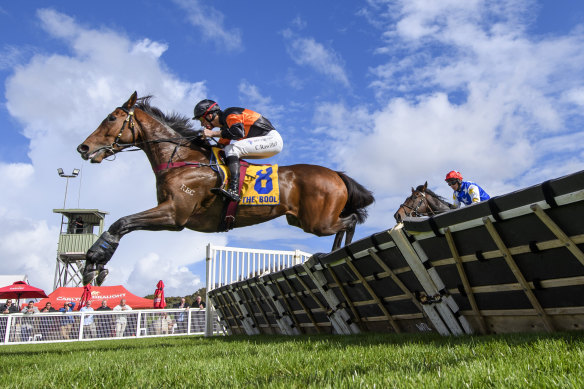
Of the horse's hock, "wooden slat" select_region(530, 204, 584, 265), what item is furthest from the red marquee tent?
"wooden slat" select_region(530, 204, 584, 265)

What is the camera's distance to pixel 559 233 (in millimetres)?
2697

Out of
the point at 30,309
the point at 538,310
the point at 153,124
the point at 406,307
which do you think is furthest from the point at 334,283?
the point at 30,309

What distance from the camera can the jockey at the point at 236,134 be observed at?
632cm

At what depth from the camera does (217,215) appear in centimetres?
641

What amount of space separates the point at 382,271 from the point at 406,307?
45cm

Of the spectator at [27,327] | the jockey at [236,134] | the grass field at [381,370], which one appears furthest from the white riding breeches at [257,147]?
the spectator at [27,327]

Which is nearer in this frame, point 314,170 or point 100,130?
point 100,130

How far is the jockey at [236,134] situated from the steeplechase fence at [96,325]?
20.0 feet

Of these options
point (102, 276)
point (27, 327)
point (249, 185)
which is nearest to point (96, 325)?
point (27, 327)

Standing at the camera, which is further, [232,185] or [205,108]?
[205,108]

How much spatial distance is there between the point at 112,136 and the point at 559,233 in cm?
568

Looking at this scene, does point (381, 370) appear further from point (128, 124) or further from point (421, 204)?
point (421, 204)

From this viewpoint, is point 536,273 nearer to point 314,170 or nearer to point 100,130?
point 314,170

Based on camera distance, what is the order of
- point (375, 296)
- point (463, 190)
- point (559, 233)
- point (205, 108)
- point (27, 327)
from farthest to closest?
point (27, 327) → point (463, 190) → point (205, 108) → point (375, 296) → point (559, 233)
